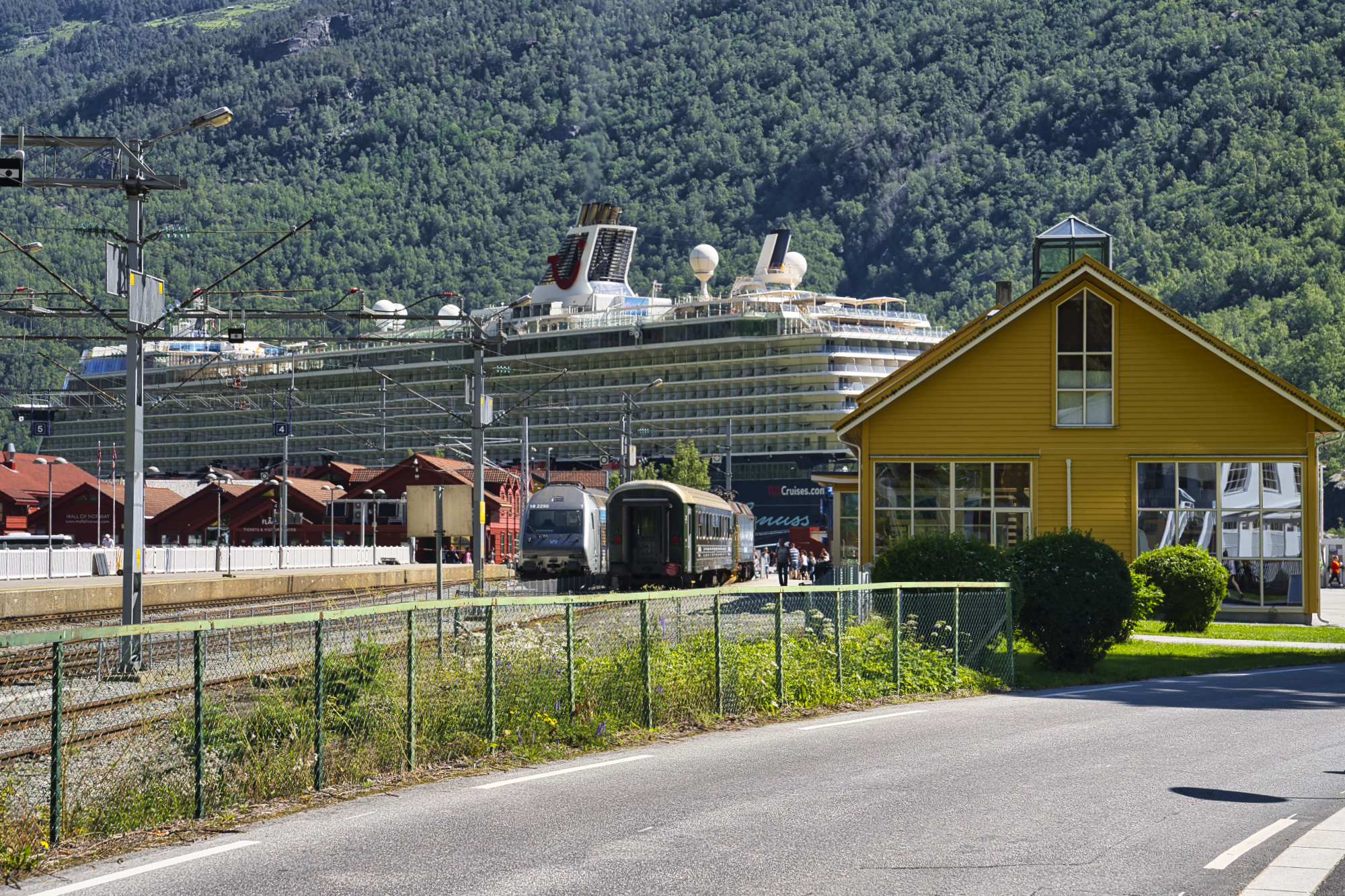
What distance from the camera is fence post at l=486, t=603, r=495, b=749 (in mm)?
11969

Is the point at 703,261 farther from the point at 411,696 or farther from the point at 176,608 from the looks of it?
the point at 411,696

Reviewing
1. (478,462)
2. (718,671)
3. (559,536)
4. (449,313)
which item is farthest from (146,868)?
(449,313)

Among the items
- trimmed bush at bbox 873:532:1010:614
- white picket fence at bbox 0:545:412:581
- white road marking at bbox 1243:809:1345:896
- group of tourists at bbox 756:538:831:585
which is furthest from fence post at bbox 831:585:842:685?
white picket fence at bbox 0:545:412:581

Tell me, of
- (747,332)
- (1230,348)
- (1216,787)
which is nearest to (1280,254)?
(747,332)

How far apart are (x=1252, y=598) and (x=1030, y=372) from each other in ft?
22.1

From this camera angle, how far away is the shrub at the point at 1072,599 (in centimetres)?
1962

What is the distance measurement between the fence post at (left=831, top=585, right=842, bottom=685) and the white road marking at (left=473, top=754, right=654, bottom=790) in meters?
4.39

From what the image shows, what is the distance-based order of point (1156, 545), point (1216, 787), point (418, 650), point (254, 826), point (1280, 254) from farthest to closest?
point (1280, 254), point (1156, 545), point (418, 650), point (1216, 787), point (254, 826)

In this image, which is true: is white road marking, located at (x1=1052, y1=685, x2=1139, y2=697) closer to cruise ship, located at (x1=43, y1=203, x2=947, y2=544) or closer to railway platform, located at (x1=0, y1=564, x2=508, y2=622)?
railway platform, located at (x1=0, y1=564, x2=508, y2=622)

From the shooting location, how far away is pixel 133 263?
20.2 metres

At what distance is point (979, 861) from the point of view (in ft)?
26.8

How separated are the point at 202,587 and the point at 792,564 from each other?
27174mm

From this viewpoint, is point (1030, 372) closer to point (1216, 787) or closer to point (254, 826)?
point (1216, 787)

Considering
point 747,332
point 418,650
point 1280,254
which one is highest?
point 1280,254
